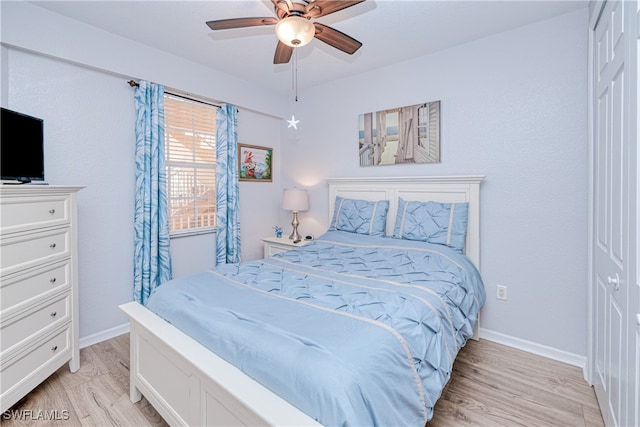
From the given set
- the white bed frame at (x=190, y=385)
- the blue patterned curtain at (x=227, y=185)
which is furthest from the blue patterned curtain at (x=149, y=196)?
the white bed frame at (x=190, y=385)

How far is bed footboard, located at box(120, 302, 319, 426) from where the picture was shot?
105 cm

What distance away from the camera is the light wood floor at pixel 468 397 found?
170cm

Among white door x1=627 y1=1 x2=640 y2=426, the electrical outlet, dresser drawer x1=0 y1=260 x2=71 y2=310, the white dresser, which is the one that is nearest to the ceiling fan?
white door x1=627 y1=1 x2=640 y2=426

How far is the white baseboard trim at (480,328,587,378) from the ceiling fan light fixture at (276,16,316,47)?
2664 millimetres

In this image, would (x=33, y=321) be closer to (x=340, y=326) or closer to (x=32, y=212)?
(x=32, y=212)

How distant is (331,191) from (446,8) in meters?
2.00

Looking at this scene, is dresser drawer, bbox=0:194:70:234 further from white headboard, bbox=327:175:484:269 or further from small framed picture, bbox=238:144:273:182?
white headboard, bbox=327:175:484:269

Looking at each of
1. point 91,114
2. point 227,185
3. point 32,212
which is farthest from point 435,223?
point 91,114

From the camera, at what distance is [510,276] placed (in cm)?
253

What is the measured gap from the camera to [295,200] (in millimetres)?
3664

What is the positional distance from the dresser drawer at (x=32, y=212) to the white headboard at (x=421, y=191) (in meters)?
2.41

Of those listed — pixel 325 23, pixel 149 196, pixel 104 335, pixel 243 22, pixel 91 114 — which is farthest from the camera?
pixel 149 196

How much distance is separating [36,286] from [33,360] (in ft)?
1.41

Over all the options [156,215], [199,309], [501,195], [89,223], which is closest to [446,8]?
[501,195]
